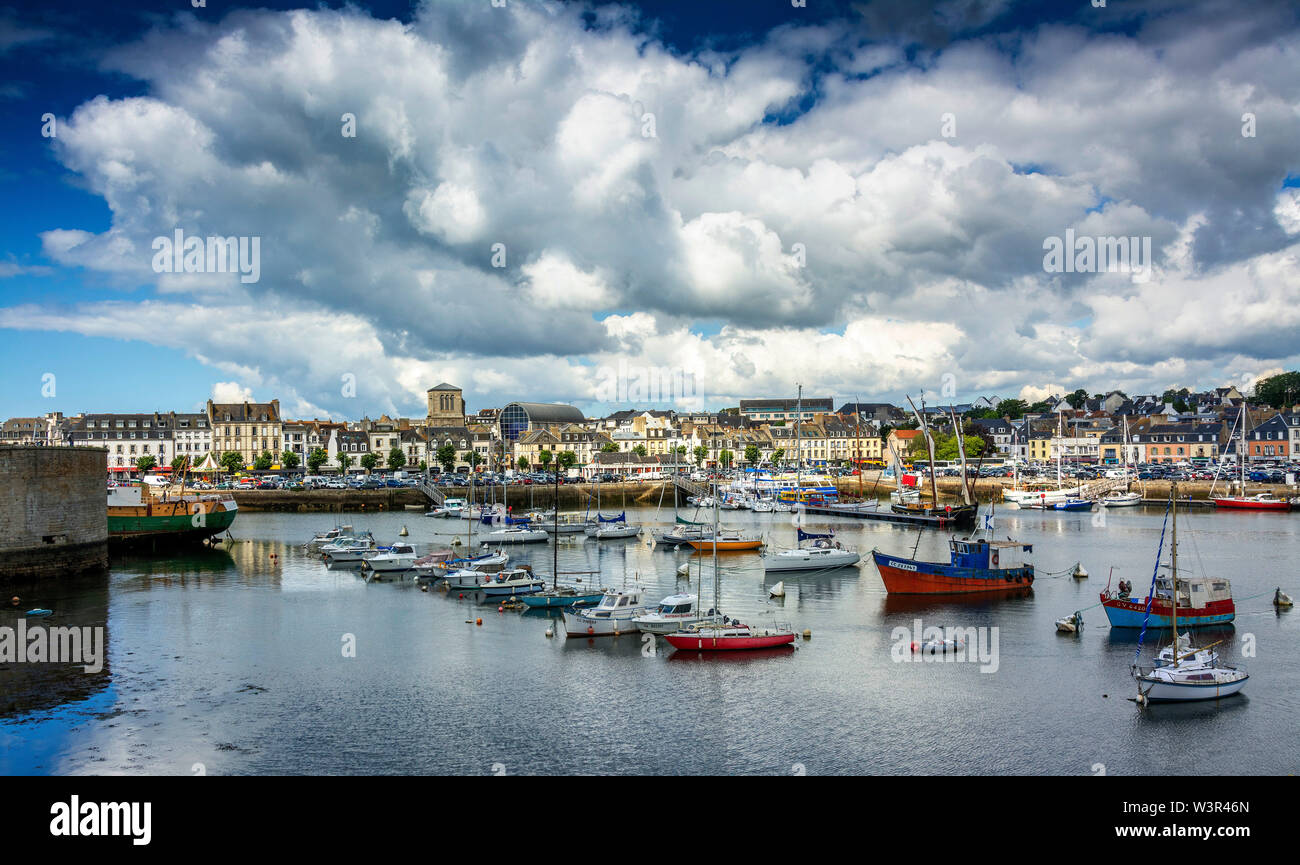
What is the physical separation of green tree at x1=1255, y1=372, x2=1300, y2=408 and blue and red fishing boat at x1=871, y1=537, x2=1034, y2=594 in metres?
151

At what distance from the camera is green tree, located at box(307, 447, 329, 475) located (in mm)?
131750

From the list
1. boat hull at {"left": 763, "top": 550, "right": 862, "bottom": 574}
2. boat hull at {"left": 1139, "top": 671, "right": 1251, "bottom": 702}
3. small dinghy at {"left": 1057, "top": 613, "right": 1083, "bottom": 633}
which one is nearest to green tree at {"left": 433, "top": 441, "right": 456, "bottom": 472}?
boat hull at {"left": 763, "top": 550, "right": 862, "bottom": 574}

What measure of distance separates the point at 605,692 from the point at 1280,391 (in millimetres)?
186189

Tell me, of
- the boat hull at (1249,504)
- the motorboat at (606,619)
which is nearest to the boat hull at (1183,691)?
the motorboat at (606,619)

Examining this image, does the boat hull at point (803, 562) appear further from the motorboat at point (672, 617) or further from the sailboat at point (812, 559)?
the motorboat at point (672, 617)

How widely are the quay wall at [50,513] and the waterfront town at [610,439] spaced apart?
65.8 meters

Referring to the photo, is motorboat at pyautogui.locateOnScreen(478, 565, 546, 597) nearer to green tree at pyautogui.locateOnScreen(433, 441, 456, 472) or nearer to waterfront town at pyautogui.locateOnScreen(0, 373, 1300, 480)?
waterfront town at pyautogui.locateOnScreen(0, 373, 1300, 480)

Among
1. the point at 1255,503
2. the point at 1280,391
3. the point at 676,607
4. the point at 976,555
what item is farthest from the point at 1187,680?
the point at 1280,391

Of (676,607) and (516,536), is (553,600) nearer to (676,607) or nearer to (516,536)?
(676,607)

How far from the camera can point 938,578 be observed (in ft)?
140

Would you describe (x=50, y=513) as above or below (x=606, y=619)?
above

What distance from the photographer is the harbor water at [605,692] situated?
835 inches

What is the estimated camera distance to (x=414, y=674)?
28500mm
